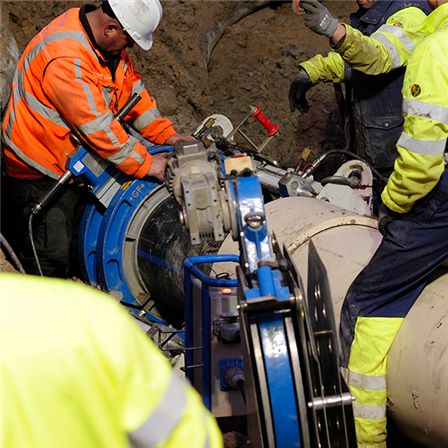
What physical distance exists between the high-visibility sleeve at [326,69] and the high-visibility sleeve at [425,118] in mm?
2717

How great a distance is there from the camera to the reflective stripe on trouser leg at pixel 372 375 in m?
3.72

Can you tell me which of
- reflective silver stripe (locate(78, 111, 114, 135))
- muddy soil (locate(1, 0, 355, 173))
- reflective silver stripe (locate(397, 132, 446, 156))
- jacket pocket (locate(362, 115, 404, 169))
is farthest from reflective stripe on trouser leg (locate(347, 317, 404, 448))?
muddy soil (locate(1, 0, 355, 173))

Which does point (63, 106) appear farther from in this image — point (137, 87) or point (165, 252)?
point (165, 252)

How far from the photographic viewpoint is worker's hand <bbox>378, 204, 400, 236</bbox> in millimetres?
3848

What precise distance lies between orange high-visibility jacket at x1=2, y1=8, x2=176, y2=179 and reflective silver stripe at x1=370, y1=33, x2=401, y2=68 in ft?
5.02

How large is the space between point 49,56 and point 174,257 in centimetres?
131

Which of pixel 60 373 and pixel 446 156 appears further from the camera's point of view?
pixel 446 156

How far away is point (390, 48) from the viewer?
5449 millimetres

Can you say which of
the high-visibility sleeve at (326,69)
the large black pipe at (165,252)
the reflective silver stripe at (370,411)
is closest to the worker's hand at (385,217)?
the reflective silver stripe at (370,411)

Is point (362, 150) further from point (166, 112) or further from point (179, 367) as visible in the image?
point (179, 367)

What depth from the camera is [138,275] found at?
5.25 metres

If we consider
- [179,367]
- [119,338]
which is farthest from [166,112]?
[119,338]

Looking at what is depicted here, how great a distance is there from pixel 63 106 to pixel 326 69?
90.7 inches

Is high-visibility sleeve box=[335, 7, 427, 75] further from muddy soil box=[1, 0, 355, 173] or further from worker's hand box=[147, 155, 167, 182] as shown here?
muddy soil box=[1, 0, 355, 173]
